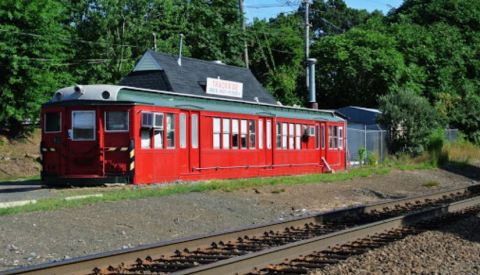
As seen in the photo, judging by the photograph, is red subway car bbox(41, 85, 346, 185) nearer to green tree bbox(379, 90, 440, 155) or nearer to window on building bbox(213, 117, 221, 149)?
window on building bbox(213, 117, 221, 149)

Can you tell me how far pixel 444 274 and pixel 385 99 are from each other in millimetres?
29786

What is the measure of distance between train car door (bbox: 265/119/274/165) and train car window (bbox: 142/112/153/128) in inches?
258

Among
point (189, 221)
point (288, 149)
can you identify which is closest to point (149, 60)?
point (288, 149)

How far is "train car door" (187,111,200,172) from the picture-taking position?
67.3 ft

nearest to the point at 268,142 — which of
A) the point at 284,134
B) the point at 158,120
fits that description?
the point at 284,134

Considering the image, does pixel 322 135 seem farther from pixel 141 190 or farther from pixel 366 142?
pixel 141 190

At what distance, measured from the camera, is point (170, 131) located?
19531mm

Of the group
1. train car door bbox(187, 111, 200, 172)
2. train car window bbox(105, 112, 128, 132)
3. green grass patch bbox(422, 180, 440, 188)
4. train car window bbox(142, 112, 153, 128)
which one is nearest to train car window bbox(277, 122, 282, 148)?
train car door bbox(187, 111, 200, 172)

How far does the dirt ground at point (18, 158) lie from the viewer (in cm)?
2911

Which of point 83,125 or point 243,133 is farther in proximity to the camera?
point 243,133

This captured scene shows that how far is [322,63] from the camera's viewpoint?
165 ft

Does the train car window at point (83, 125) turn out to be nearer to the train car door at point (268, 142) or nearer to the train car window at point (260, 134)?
the train car window at point (260, 134)

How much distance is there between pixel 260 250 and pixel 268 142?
14907 mm

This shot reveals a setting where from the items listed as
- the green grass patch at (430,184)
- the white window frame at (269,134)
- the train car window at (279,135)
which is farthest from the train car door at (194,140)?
the green grass patch at (430,184)
